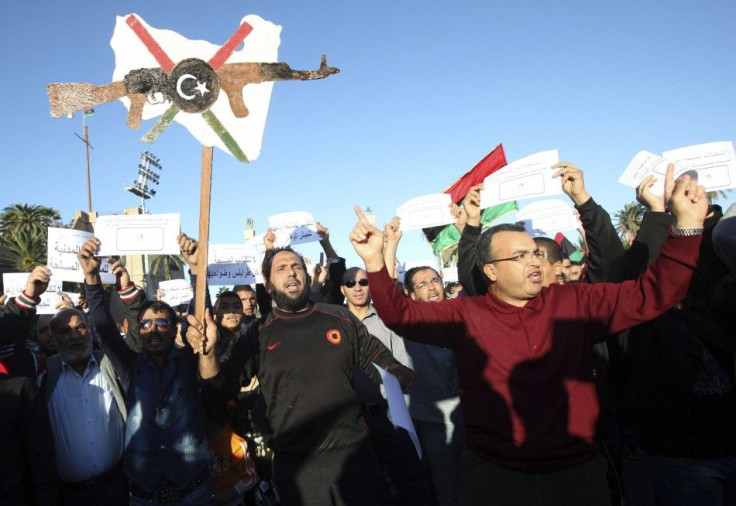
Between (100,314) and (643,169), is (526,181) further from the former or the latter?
(100,314)

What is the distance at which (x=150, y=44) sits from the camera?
3574mm

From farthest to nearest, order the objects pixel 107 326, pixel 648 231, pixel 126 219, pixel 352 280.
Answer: pixel 352 280 < pixel 126 219 < pixel 107 326 < pixel 648 231

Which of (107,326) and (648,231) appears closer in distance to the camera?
(648,231)

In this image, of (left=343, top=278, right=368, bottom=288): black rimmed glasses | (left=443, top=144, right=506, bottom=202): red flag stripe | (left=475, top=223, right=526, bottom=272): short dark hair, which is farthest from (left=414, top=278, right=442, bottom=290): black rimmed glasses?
(left=475, top=223, right=526, bottom=272): short dark hair

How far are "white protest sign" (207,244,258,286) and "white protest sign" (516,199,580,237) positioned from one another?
11.0 feet

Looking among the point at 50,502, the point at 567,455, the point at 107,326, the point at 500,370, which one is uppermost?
the point at 107,326

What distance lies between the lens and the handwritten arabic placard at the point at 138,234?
461 centimetres

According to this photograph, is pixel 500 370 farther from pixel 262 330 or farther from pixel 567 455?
pixel 262 330

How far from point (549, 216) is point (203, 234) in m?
4.92

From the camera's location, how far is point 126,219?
4777 millimetres

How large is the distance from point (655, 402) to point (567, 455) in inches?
34.7

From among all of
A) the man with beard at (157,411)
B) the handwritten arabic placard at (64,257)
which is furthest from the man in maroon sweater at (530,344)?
the handwritten arabic placard at (64,257)

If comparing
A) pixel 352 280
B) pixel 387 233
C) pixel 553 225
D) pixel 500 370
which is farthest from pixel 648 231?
pixel 553 225

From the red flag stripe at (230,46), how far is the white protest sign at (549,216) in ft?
14.1
